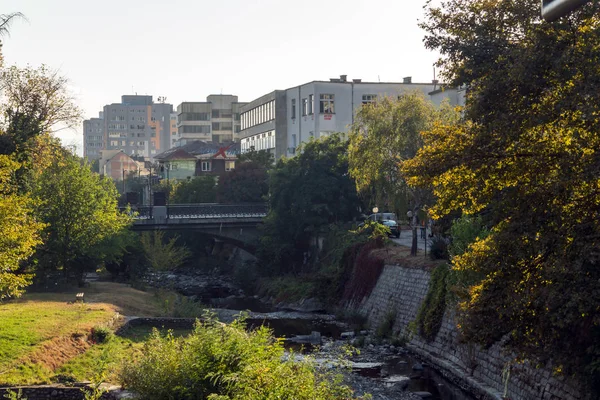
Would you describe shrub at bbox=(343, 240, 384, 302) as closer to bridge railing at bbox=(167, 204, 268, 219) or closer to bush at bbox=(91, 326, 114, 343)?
bush at bbox=(91, 326, 114, 343)

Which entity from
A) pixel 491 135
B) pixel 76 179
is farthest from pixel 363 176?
pixel 491 135

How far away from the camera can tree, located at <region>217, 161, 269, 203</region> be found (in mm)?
76125

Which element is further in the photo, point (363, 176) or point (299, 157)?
point (299, 157)

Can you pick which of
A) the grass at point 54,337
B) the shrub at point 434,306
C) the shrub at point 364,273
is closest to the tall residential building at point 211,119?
the shrub at point 364,273

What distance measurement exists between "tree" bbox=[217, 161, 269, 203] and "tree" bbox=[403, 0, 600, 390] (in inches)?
2160

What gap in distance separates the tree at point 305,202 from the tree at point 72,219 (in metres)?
16.1

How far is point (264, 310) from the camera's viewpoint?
167 ft

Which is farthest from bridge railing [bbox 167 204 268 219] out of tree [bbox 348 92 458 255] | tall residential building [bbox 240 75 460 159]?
tree [bbox 348 92 458 255]

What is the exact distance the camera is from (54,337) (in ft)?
94.5

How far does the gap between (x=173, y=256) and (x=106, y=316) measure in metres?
Result: 24.5

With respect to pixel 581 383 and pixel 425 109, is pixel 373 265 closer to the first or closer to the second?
pixel 425 109

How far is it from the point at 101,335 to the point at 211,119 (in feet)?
450

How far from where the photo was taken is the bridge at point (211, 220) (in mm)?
61250

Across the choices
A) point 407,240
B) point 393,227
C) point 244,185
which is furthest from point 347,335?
point 244,185
